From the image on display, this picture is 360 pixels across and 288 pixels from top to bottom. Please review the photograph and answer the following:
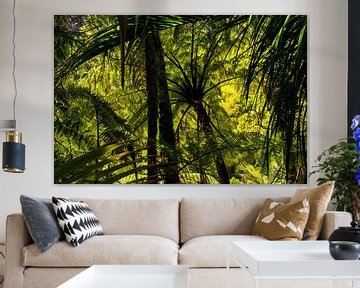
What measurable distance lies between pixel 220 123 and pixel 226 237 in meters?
1.28

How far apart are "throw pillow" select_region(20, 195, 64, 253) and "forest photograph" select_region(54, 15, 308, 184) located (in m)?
1.22

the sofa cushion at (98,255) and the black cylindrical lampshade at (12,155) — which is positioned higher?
the black cylindrical lampshade at (12,155)

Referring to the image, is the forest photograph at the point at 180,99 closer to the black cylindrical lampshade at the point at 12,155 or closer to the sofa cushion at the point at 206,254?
the black cylindrical lampshade at the point at 12,155

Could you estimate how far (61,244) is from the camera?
13.1 feet

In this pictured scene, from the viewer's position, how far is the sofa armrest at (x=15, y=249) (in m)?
3.95

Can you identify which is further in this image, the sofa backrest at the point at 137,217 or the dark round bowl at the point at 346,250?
the sofa backrest at the point at 137,217

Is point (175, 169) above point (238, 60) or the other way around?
the other way around

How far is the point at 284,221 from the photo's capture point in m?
4.18

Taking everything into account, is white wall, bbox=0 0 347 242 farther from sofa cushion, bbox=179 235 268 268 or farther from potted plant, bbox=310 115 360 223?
sofa cushion, bbox=179 235 268 268

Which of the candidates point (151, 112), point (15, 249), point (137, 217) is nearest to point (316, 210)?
point (137, 217)

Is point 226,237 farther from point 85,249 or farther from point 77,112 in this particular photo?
point 77,112

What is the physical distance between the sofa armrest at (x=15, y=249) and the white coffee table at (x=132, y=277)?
105 cm

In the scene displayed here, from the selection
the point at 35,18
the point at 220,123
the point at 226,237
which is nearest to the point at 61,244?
the point at 226,237

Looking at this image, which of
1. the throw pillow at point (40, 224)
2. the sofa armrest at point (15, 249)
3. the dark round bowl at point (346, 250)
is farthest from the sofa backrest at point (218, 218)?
the dark round bowl at point (346, 250)
